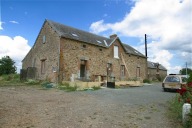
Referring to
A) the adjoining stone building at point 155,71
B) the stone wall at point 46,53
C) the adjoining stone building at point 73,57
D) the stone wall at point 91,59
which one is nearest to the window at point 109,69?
the adjoining stone building at point 73,57

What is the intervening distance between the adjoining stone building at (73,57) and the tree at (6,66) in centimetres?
1279

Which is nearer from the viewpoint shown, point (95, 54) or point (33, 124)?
point (33, 124)

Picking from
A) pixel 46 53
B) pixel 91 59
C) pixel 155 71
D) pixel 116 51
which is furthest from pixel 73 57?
pixel 155 71

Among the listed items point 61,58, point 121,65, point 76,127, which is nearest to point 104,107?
point 76,127

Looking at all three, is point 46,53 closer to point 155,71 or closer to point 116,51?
point 116,51

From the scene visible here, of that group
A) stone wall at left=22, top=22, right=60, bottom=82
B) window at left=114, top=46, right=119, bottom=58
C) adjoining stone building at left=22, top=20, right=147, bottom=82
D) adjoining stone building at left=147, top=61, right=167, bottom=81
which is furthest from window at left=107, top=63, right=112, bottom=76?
adjoining stone building at left=147, top=61, right=167, bottom=81

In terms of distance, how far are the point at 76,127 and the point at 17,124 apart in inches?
67.0

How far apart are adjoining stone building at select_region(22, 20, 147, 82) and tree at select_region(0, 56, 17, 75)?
12.8 metres

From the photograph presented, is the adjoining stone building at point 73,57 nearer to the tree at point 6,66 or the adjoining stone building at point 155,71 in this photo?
the tree at point 6,66

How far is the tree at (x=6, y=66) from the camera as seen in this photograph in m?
35.2

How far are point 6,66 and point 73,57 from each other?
73.4 ft

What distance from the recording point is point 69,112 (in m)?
6.82

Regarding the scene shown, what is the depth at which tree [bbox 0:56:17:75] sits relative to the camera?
3516 cm

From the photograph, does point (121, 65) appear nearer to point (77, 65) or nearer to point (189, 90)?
point (77, 65)
